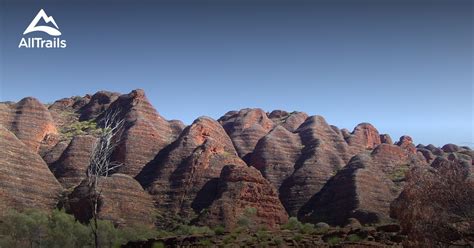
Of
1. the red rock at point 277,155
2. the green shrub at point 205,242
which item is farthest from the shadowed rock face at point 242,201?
the green shrub at point 205,242

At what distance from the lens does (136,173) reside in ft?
255

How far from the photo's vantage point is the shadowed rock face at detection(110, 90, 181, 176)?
80.4 m

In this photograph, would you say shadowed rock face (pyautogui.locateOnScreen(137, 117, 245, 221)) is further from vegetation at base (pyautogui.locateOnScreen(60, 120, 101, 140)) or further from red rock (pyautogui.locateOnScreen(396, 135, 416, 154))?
red rock (pyautogui.locateOnScreen(396, 135, 416, 154))

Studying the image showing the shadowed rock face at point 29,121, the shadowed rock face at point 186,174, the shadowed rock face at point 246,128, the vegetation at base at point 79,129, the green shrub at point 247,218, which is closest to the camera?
the green shrub at point 247,218

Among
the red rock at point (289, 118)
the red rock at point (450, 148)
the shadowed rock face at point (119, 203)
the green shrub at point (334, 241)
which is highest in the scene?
the red rock at point (289, 118)

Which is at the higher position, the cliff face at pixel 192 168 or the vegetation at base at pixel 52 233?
the cliff face at pixel 192 168

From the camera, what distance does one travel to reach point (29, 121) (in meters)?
90.2

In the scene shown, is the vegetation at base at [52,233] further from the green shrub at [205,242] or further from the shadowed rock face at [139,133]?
the shadowed rock face at [139,133]

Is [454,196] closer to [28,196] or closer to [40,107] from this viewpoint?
[28,196]

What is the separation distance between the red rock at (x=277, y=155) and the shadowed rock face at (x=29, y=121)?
40332 millimetres

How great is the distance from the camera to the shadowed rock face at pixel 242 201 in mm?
61031

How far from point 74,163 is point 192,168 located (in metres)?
19.2

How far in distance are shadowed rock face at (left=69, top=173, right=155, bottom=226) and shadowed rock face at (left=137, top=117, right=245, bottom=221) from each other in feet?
11.4

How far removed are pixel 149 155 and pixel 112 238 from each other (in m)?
36.6
